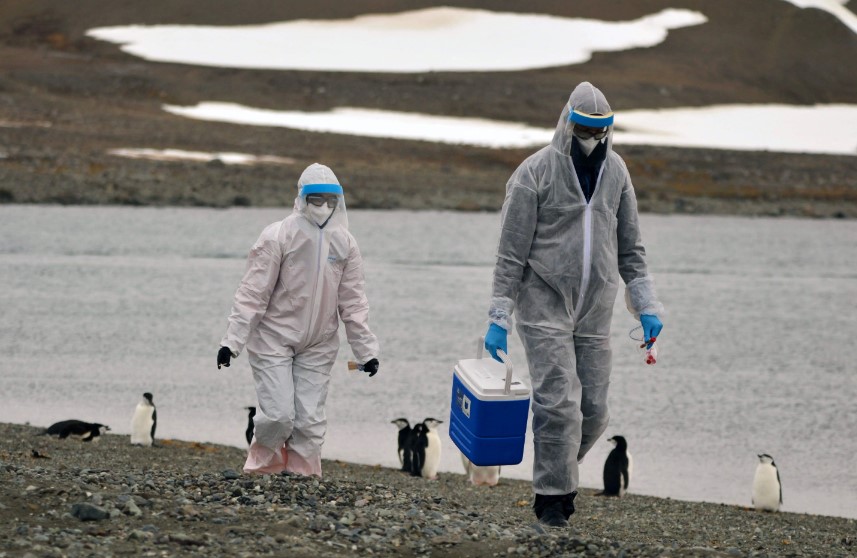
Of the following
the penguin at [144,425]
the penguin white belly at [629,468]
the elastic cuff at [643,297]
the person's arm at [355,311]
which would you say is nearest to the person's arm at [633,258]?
the elastic cuff at [643,297]

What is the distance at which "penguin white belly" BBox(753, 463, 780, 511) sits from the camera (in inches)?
335

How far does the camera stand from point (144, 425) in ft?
31.1

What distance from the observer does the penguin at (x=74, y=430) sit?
9055 mm

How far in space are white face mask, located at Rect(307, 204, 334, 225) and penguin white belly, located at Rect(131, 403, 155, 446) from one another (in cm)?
369

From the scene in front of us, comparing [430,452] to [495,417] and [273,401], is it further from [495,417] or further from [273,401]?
[495,417]

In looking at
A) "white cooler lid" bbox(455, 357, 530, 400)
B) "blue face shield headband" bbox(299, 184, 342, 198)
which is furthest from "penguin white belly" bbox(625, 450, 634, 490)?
"blue face shield headband" bbox(299, 184, 342, 198)

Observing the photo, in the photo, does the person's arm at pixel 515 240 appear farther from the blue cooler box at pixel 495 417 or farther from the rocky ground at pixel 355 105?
the rocky ground at pixel 355 105

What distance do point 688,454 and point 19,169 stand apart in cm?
3431

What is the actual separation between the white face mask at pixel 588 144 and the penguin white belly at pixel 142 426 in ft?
16.6

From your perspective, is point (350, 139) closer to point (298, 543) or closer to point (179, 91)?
point (179, 91)

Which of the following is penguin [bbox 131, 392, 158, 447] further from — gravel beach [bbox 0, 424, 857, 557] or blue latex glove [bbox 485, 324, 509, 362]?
blue latex glove [bbox 485, 324, 509, 362]

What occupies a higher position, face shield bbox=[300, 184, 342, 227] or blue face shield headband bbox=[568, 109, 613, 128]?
blue face shield headband bbox=[568, 109, 613, 128]

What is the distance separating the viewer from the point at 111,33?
279 ft

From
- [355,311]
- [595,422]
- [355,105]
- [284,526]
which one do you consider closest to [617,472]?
[355,311]
